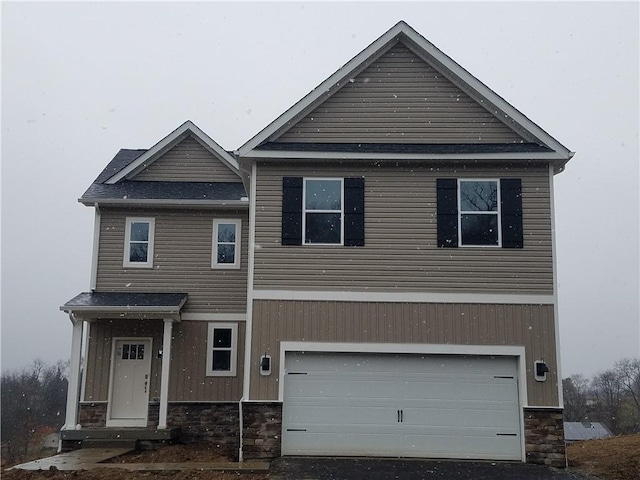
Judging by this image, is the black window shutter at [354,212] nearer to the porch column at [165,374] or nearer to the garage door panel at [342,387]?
the garage door panel at [342,387]

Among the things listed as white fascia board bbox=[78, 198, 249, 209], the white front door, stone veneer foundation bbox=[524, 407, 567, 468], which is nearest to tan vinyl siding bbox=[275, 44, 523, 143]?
white fascia board bbox=[78, 198, 249, 209]

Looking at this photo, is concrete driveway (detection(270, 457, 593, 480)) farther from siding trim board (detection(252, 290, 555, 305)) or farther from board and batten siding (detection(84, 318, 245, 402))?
board and batten siding (detection(84, 318, 245, 402))

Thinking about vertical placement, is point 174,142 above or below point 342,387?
above

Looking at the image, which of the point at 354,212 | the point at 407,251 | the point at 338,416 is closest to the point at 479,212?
the point at 407,251

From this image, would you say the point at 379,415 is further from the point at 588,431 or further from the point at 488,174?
the point at 588,431

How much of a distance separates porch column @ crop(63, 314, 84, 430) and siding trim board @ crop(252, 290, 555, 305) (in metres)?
5.02

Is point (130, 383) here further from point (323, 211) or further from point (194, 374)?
point (323, 211)

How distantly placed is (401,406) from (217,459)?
3.43 m

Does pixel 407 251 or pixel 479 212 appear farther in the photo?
pixel 479 212

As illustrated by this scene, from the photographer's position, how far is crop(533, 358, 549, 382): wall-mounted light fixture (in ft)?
35.7

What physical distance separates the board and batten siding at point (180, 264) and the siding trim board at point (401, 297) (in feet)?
13.7

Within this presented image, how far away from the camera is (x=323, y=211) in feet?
38.4

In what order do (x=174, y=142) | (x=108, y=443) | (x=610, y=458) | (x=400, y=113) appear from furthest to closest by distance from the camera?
(x=174, y=142), (x=108, y=443), (x=400, y=113), (x=610, y=458)

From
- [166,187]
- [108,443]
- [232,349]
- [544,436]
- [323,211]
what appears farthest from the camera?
[166,187]
